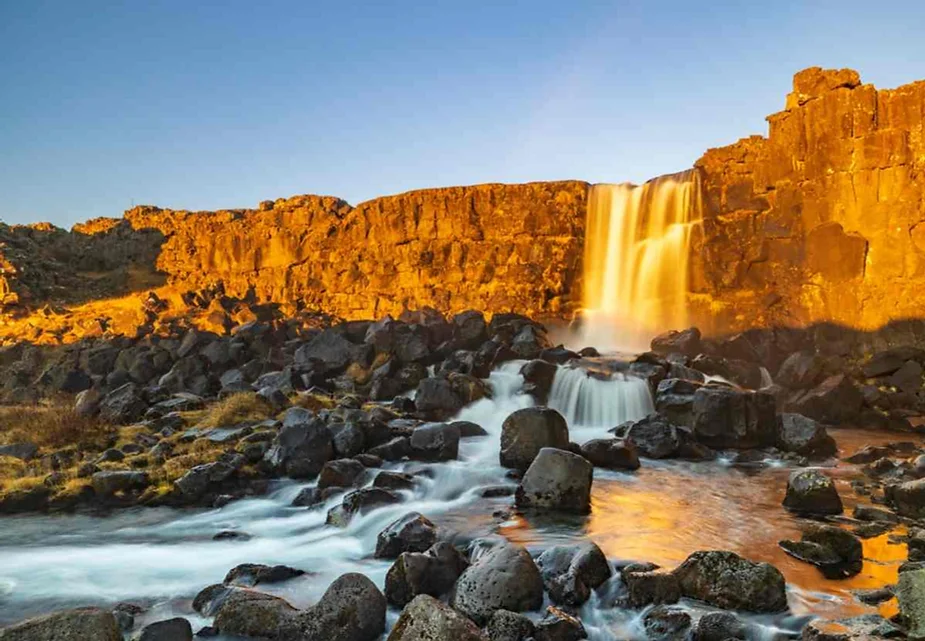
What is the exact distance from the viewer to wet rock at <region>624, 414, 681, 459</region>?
17250 mm

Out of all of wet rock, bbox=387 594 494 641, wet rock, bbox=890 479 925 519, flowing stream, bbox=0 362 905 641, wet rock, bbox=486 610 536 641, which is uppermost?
wet rock, bbox=387 594 494 641

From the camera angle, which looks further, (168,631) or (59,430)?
(59,430)

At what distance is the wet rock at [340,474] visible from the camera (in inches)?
572

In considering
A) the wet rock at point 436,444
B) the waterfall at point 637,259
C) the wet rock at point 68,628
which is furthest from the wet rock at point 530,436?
the waterfall at point 637,259

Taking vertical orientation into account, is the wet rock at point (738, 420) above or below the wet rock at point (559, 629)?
above

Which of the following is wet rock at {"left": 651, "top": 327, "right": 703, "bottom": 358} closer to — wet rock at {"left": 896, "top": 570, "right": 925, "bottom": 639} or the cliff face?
the cliff face

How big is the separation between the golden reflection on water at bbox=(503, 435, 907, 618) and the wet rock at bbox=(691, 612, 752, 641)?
3.77 feet

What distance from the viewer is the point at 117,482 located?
47.7 ft

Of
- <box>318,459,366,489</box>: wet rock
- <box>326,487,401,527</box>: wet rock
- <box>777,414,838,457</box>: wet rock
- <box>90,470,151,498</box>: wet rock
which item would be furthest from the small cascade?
<box>90,470,151,498</box>: wet rock

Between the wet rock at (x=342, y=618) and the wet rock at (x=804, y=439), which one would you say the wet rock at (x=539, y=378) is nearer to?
the wet rock at (x=804, y=439)

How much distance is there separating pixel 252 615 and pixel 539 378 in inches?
680

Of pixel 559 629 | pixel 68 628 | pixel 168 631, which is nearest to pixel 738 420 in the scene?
pixel 559 629

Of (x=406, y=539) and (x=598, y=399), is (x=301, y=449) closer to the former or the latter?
(x=406, y=539)

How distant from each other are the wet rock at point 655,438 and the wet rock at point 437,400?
6.35 meters
